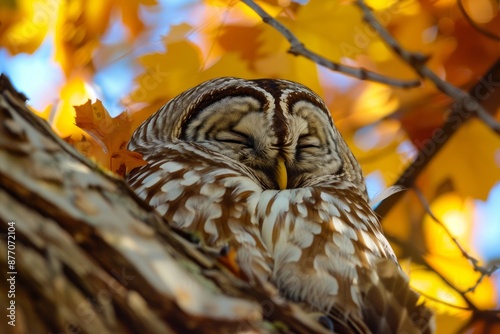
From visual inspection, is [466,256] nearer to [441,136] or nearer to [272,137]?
[441,136]

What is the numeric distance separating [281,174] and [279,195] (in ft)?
1.54

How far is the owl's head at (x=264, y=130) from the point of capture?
9.70 feet

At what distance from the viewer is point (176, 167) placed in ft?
8.46

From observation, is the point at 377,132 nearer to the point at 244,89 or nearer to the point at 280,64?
the point at 280,64

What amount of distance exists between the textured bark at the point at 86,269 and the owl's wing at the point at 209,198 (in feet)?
1.35

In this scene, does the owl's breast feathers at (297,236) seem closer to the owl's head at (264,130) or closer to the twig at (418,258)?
the owl's head at (264,130)

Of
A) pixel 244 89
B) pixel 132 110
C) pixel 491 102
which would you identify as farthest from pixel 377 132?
pixel 132 110

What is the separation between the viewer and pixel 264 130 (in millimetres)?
2963

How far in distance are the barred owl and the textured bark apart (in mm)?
291

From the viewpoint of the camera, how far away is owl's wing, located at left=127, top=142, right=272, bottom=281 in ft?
7.02

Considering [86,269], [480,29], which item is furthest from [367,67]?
[86,269]

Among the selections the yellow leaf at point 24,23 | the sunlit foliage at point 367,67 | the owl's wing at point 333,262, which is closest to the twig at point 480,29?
the sunlit foliage at point 367,67

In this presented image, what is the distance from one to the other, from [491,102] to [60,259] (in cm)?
260

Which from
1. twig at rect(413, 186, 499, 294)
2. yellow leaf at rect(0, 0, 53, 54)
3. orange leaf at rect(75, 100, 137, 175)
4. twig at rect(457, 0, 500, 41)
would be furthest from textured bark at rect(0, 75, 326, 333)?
twig at rect(457, 0, 500, 41)
